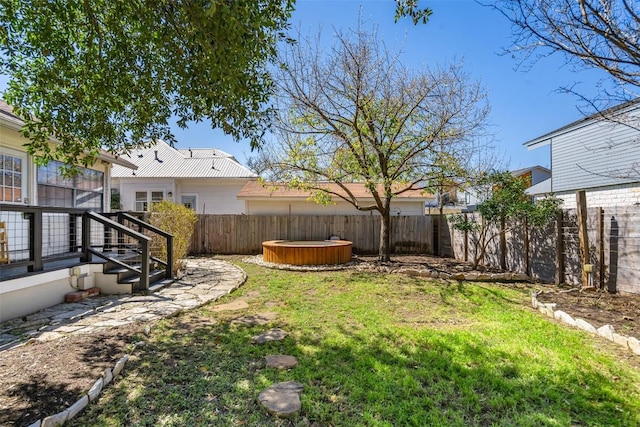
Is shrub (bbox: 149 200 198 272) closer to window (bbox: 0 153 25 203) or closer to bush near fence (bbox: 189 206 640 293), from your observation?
window (bbox: 0 153 25 203)

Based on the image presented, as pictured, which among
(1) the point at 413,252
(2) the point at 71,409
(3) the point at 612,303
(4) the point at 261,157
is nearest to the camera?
(2) the point at 71,409

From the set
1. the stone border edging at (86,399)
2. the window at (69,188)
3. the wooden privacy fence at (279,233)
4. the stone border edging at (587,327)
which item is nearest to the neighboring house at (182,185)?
the wooden privacy fence at (279,233)

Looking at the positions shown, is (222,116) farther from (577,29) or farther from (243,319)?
(577,29)

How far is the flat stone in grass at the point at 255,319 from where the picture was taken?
489 centimetres

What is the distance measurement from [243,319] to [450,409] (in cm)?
328

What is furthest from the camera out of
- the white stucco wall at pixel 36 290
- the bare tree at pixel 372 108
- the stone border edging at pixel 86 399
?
the bare tree at pixel 372 108

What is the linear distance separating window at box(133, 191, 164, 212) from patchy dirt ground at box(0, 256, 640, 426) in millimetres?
13559

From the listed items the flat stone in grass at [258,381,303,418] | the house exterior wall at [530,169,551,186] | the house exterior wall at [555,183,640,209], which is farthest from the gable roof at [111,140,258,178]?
the house exterior wall at [530,169,551,186]

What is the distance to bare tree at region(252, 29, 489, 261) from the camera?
353 inches

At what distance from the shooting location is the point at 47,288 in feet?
17.4

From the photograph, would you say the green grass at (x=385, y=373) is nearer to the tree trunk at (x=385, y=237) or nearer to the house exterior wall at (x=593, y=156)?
the tree trunk at (x=385, y=237)

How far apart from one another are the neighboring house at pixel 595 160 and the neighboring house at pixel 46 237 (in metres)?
12.0

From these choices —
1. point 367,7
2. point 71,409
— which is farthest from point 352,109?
point 71,409

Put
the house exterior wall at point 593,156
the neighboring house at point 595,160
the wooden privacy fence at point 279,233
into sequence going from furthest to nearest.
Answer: the wooden privacy fence at point 279,233
the house exterior wall at point 593,156
the neighboring house at point 595,160
